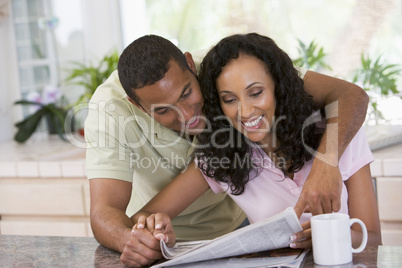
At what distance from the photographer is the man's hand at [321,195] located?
130 centimetres

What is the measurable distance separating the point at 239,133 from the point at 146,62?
0.34 m

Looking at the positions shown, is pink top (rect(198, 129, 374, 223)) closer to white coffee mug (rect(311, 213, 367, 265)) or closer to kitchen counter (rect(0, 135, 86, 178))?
white coffee mug (rect(311, 213, 367, 265))

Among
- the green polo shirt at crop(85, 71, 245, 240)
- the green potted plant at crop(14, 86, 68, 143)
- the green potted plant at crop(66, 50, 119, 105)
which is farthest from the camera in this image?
the green potted plant at crop(14, 86, 68, 143)

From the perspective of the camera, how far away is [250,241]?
3.76 feet

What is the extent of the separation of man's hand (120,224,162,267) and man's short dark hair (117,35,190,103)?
1.41 feet

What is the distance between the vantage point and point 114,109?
172cm

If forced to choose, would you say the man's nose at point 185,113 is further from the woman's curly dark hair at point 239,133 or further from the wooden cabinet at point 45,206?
the wooden cabinet at point 45,206

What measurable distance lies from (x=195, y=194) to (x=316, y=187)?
43 cm

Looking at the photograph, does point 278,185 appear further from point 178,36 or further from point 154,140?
point 178,36

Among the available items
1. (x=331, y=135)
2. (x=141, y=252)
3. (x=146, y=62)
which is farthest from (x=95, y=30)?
(x=141, y=252)

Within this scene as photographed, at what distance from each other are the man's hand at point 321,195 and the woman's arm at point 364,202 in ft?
0.58

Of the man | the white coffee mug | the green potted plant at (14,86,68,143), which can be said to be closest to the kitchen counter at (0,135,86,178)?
the green potted plant at (14,86,68,143)

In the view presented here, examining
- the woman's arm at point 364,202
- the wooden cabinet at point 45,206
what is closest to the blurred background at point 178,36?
the wooden cabinet at point 45,206

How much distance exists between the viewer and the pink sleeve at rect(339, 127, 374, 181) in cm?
150
